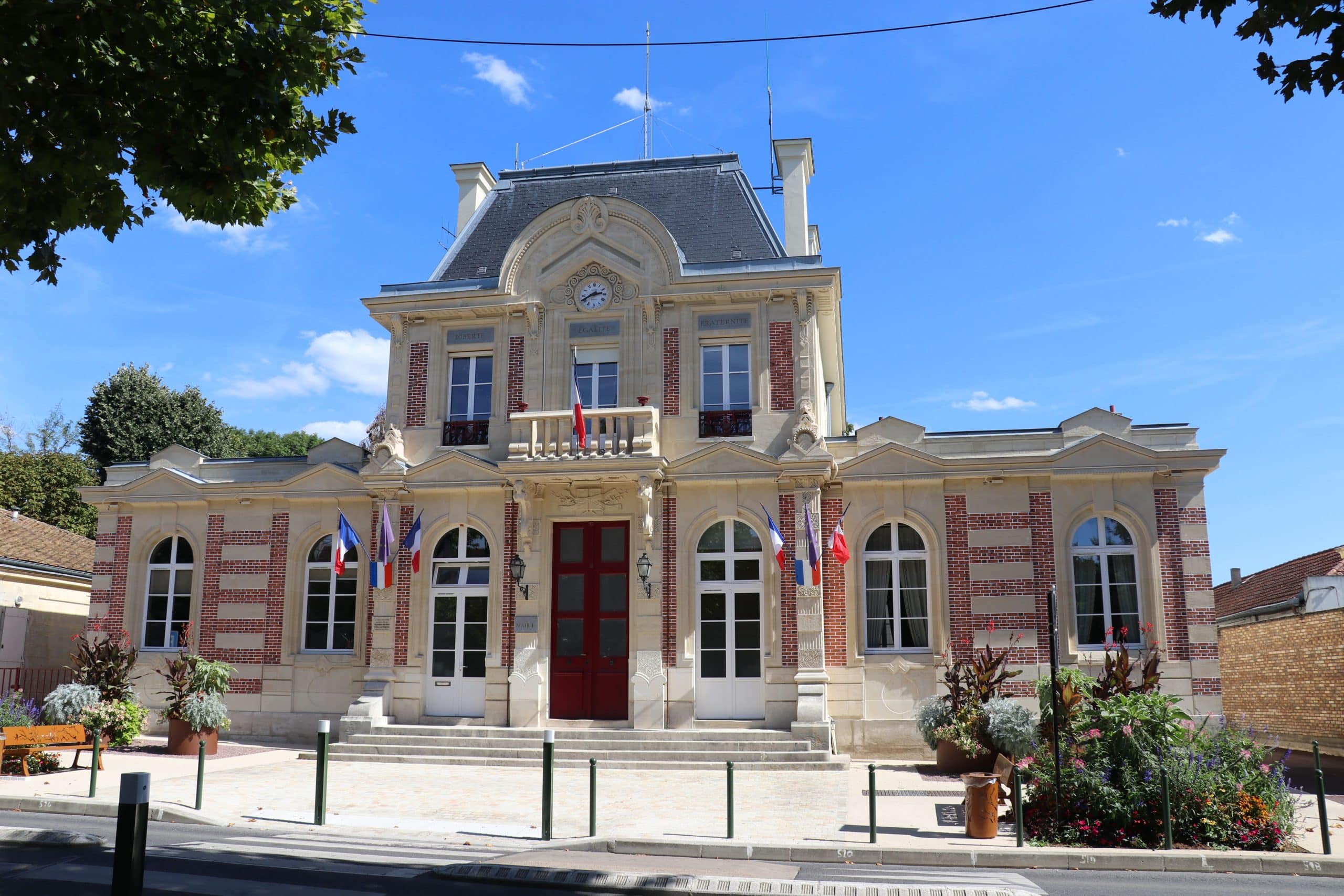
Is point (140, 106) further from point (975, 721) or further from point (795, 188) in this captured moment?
point (795, 188)

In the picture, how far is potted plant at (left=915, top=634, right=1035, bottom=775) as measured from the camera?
1423cm

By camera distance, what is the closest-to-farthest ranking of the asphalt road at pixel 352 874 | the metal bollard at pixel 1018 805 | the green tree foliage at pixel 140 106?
the green tree foliage at pixel 140 106 < the asphalt road at pixel 352 874 < the metal bollard at pixel 1018 805

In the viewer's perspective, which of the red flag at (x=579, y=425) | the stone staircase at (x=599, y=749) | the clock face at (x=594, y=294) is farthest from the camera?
the clock face at (x=594, y=294)

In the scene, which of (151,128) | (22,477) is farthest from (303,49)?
(22,477)

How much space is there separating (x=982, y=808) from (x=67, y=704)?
1337 centimetres

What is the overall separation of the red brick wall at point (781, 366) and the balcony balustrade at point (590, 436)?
2.08 m

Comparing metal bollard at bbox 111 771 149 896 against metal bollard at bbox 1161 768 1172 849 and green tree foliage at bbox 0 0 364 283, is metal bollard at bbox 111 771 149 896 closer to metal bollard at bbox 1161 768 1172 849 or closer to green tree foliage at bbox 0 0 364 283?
green tree foliage at bbox 0 0 364 283

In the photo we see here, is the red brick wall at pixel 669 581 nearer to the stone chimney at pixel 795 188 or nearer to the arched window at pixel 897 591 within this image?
the arched window at pixel 897 591

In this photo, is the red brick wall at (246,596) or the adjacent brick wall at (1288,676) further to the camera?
the adjacent brick wall at (1288,676)

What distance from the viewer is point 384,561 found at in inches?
716

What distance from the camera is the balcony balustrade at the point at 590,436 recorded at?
58.0ft

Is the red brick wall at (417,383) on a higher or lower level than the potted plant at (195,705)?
higher

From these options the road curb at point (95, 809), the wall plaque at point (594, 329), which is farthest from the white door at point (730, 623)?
the road curb at point (95, 809)

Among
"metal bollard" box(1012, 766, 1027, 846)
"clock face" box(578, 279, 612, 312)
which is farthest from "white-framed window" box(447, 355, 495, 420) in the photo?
"metal bollard" box(1012, 766, 1027, 846)
